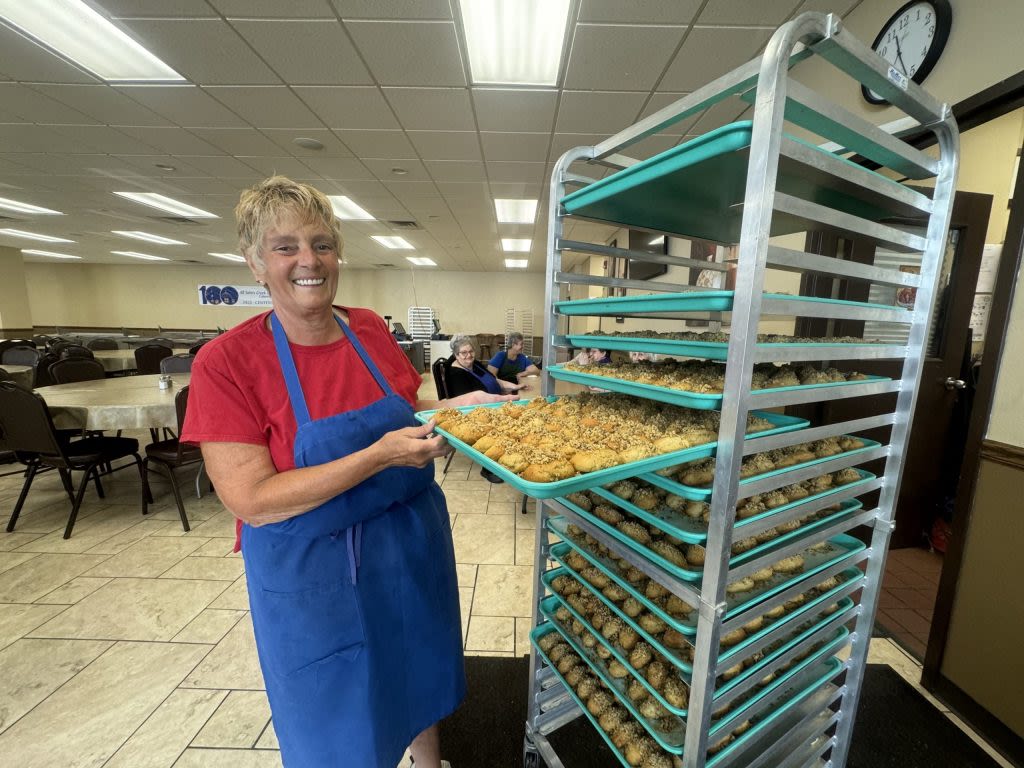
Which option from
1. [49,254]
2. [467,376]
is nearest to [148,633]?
[467,376]

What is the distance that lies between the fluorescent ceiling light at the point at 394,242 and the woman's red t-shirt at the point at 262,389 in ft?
27.4

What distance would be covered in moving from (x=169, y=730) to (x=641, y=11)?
419 cm

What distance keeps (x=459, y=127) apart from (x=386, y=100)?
728mm

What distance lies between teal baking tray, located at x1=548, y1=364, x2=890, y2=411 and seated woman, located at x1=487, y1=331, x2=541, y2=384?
3.32 metres

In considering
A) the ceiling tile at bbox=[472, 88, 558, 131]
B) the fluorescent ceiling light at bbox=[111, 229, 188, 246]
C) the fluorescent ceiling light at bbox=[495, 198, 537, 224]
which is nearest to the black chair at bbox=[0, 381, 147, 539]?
the ceiling tile at bbox=[472, 88, 558, 131]

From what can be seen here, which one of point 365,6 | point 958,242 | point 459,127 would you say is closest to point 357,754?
point 365,6

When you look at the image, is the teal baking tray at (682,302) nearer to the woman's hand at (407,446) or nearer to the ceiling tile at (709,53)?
the woman's hand at (407,446)

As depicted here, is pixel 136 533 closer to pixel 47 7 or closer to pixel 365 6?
pixel 47 7

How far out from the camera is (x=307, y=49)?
2.79 metres

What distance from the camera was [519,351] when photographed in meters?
4.80

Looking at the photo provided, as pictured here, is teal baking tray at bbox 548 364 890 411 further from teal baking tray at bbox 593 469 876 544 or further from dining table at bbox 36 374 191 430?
dining table at bbox 36 374 191 430

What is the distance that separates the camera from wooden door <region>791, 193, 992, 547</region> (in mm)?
2391

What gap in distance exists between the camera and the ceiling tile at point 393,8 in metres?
2.36

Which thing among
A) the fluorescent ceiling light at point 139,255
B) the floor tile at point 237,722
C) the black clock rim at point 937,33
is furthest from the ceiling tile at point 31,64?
the fluorescent ceiling light at point 139,255
